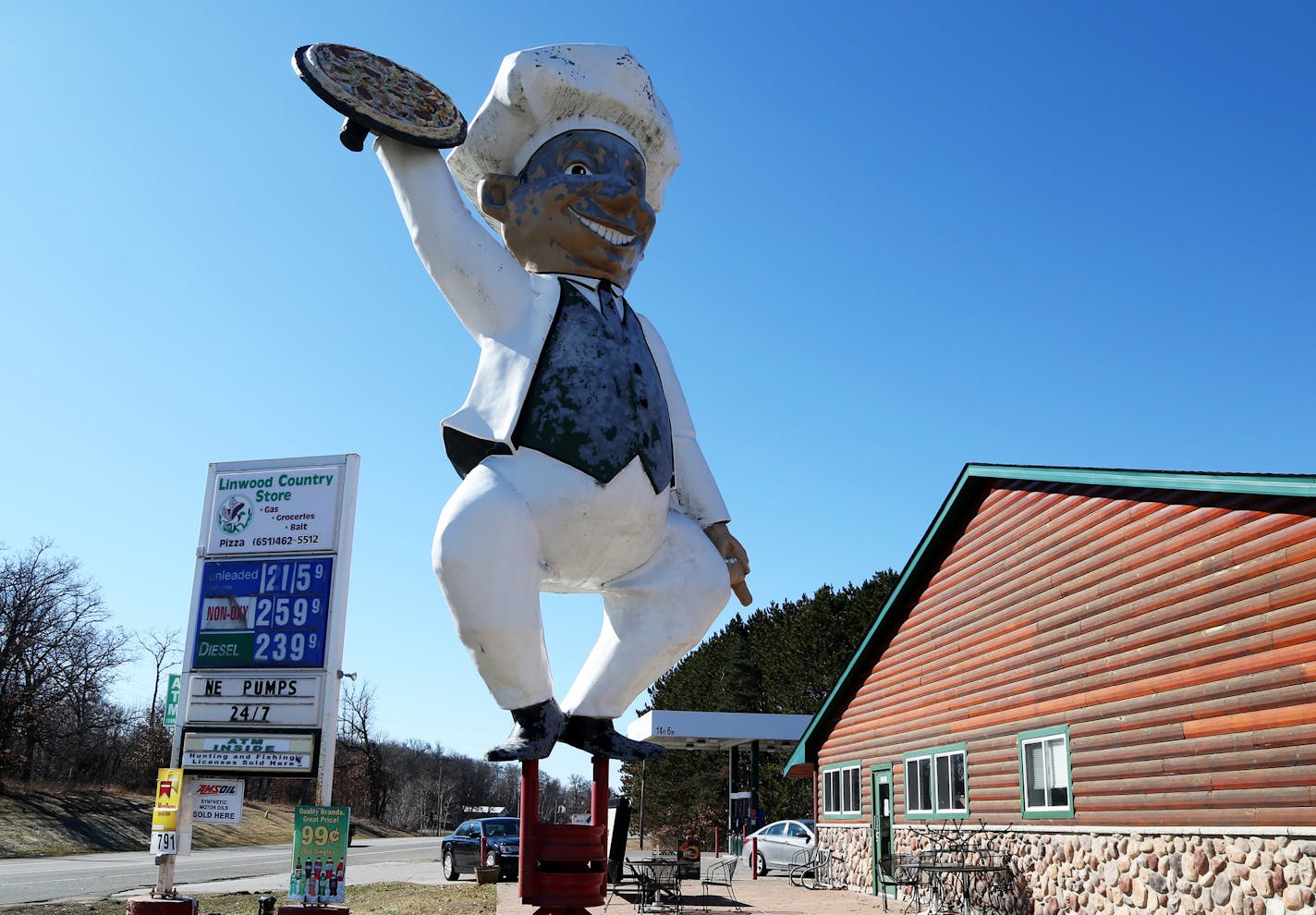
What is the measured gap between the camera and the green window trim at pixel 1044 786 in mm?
10055

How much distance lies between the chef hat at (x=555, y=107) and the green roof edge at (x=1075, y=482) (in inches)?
232

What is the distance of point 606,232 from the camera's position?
3111 millimetres

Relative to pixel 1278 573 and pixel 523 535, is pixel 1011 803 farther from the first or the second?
pixel 523 535

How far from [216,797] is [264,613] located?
1.52 metres

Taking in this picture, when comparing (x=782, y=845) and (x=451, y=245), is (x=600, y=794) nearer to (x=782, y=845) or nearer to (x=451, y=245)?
(x=451, y=245)

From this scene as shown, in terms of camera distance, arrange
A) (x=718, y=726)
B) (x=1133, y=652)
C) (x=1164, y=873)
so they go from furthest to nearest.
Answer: (x=718, y=726), (x=1133, y=652), (x=1164, y=873)

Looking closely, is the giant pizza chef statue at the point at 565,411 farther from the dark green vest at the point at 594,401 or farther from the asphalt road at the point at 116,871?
the asphalt road at the point at 116,871

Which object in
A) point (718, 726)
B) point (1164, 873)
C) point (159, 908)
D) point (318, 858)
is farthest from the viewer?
point (718, 726)

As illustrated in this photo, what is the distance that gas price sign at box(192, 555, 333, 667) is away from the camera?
319 inches

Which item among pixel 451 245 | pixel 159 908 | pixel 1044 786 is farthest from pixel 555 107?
pixel 1044 786

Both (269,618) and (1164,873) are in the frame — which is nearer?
(269,618)

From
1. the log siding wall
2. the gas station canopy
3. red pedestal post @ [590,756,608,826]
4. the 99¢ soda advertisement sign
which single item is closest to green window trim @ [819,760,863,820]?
the log siding wall

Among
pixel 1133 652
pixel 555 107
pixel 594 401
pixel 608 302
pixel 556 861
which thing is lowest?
pixel 556 861

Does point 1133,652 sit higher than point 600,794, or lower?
higher
